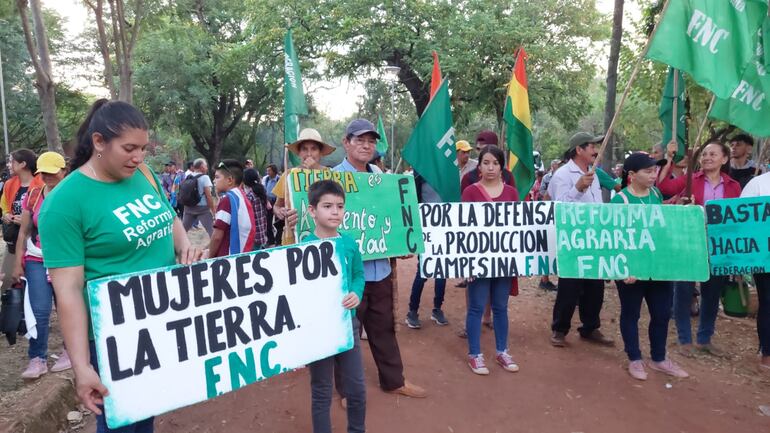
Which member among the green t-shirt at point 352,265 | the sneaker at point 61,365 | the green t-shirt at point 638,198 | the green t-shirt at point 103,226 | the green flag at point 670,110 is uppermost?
the green flag at point 670,110

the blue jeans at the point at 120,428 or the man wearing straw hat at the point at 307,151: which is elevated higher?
the man wearing straw hat at the point at 307,151

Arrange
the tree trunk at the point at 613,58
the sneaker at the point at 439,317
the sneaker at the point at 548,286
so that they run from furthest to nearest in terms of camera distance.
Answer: the tree trunk at the point at 613,58 → the sneaker at the point at 548,286 → the sneaker at the point at 439,317

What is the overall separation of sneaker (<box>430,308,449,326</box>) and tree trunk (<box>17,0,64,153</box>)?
563cm

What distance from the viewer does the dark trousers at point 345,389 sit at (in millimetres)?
2871

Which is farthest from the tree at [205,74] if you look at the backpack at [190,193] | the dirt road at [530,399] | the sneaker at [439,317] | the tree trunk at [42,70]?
the dirt road at [530,399]

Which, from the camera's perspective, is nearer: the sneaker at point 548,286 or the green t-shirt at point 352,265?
the green t-shirt at point 352,265

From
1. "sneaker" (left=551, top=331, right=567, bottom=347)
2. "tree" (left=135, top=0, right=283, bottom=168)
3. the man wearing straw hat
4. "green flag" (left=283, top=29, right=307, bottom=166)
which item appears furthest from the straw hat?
"tree" (left=135, top=0, right=283, bottom=168)

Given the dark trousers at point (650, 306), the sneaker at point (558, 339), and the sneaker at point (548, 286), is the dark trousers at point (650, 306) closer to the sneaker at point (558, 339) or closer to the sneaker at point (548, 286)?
the sneaker at point (558, 339)

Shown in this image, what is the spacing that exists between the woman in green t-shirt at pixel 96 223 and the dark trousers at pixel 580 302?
3850 mm

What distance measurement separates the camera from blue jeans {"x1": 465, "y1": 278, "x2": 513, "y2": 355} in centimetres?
428

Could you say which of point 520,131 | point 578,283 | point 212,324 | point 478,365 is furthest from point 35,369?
point 520,131

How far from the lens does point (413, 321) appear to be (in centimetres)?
548

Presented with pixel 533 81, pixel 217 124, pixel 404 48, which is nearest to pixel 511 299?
pixel 533 81

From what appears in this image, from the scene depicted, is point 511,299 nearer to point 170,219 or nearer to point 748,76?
point 748,76
